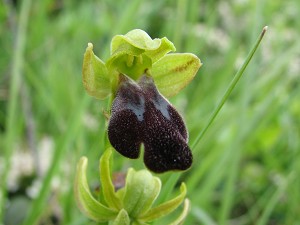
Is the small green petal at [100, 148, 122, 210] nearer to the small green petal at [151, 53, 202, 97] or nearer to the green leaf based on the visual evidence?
the green leaf

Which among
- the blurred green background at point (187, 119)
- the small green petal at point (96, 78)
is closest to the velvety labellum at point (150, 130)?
the small green petal at point (96, 78)

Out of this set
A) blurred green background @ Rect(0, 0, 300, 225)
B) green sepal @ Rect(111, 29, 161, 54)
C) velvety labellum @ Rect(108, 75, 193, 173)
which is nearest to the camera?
velvety labellum @ Rect(108, 75, 193, 173)

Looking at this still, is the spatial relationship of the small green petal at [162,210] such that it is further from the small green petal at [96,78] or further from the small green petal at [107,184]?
the small green petal at [96,78]

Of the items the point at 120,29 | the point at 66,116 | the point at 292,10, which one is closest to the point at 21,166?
the point at 66,116

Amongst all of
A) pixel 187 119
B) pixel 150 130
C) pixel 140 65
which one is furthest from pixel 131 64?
pixel 187 119

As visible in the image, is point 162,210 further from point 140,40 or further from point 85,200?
point 140,40

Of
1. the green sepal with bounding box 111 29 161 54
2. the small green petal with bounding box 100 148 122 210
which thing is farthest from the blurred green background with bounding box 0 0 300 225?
the green sepal with bounding box 111 29 161 54
